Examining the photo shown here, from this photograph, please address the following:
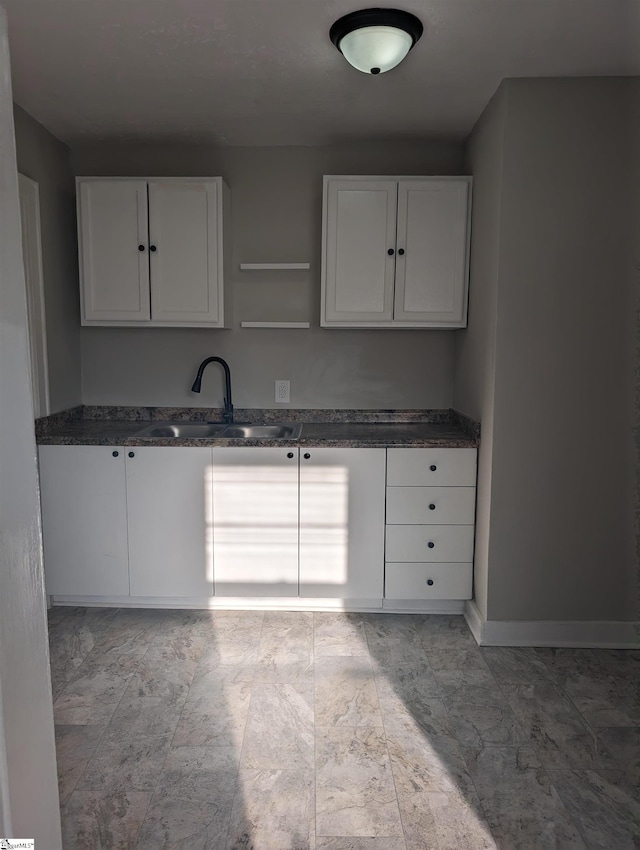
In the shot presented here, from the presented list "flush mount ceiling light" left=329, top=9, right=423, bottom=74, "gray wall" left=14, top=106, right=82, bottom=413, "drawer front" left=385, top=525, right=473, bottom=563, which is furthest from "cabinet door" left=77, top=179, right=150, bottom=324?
"drawer front" left=385, top=525, right=473, bottom=563

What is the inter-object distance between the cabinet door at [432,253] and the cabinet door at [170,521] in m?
1.26

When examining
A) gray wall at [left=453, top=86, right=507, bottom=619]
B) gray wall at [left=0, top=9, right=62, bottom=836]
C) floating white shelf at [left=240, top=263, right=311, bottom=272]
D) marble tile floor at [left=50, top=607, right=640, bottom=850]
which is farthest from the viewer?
floating white shelf at [left=240, top=263, right=311, bottom=272]

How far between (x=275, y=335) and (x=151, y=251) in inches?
30.1

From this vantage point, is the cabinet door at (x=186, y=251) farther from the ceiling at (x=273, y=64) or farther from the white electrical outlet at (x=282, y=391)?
the white electrical outlet at (x=282, y=391)

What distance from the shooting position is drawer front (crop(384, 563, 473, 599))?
2.74 metres

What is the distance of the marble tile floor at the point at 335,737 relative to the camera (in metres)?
1.55

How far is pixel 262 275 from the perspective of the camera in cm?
314

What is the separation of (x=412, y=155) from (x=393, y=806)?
286 centimetres

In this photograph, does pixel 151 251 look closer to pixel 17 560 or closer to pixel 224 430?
pixel 224 430

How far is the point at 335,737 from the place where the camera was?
1906 mm

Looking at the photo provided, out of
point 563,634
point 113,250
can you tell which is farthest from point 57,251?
point 563,634

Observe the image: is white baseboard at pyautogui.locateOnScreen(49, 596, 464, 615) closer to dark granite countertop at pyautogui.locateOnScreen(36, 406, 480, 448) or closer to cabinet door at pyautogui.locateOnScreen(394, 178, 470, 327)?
dark granite countertop at pyautogui.locateOnScreen(36, 406, 480, 448)

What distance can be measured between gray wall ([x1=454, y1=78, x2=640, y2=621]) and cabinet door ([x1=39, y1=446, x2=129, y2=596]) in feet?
5.60

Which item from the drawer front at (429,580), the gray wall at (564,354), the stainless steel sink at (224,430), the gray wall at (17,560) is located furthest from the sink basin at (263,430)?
the gray wall at (17,560)
